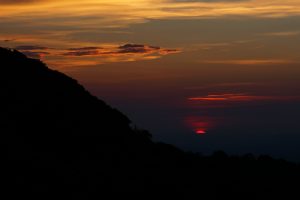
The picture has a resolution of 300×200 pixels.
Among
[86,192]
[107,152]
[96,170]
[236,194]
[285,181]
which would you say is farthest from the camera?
[285,181]

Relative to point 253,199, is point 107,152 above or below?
above

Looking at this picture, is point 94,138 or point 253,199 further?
point 253,199

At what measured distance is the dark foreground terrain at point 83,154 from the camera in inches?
1496

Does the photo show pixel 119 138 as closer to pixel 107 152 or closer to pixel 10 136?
pixel 107 152

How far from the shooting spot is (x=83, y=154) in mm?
42688

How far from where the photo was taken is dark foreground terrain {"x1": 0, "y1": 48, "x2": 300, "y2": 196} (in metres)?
38.0

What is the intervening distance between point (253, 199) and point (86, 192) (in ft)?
49.4

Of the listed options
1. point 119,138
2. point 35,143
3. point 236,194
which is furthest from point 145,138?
point 35,143

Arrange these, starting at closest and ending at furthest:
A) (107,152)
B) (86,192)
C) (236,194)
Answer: (86,192), (107,152), (236,194)

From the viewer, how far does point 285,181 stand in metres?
54.4

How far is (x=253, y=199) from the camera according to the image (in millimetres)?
48719

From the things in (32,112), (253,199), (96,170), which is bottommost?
(253,199)

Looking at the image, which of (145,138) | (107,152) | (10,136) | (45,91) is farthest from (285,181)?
(10,136)

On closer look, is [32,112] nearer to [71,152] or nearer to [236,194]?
[71,152]
